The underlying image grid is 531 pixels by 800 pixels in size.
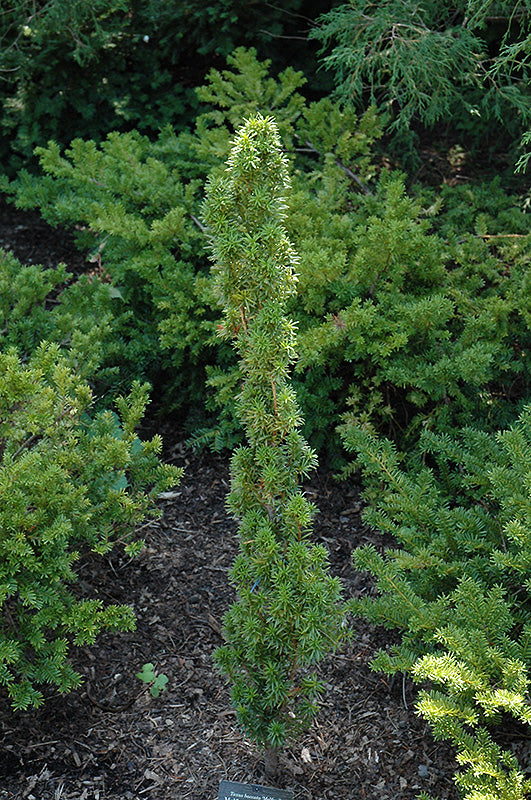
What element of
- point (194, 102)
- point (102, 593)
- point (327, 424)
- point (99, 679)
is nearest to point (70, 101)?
point (194, 102)

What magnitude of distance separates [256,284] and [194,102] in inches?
150

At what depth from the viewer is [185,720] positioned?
2484mm

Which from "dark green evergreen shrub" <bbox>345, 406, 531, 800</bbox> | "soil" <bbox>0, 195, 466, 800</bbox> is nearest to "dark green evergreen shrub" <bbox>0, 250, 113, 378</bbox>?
"soil" <bbox>0, 195, 466, 800</bbox>

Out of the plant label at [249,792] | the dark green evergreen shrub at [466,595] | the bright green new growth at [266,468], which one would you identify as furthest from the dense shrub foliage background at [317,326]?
the plant label at [249,792]

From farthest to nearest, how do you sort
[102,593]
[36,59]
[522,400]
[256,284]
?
[36,59] < [522,400] < [102,593] < [256,284]

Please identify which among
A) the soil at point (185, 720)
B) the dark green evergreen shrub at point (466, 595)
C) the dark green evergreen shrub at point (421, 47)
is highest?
the dark green evergreen shrub at point (421, 47)

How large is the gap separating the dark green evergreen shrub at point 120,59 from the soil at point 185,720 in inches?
135

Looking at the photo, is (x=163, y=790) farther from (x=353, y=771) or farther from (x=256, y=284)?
(x=256, y=284)

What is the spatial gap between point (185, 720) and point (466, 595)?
1.02 m

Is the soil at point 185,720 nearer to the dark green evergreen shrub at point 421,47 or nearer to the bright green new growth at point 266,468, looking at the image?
the bright green new growth at point 266,468

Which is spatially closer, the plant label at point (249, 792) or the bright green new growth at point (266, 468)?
the bright green new growth at point (266, 468)

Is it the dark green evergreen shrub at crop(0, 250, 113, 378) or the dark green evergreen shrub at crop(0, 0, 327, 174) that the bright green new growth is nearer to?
the dark green evergreen shrub at crop(0, 250, 113, 378)

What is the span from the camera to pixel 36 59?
5125 millimetres

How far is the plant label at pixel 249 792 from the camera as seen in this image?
6.77ft
